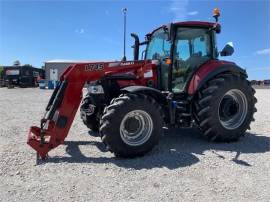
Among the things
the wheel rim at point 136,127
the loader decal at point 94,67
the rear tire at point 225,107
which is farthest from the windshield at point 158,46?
the wheel rim at point 136,127

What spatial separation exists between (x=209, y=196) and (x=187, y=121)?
9.71 feet

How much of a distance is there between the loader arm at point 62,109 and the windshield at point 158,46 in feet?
5.43

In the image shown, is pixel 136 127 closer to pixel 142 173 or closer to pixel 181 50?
pixel 142 173

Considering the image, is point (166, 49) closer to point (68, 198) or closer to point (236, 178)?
point (236, 178)

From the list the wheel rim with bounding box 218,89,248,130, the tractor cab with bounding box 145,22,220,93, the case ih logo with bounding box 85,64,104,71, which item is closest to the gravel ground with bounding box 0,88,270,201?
the wheel rim with bounding box 218,89,248,130

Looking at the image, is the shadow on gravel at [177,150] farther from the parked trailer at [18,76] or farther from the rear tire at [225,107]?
the parked trailer at [18,76]

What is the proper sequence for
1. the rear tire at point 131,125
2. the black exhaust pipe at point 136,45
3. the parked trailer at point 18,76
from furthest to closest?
the parked trailer at point 18,76, the black exhaust pipe at point 136,45, the rear tire at point 131,125

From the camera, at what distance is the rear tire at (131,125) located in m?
5.93

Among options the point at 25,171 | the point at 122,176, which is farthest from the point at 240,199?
the point at 25,171

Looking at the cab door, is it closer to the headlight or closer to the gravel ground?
the gravel ground

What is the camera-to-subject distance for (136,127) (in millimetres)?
6340

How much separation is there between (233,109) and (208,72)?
114cm

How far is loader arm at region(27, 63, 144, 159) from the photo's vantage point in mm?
5934

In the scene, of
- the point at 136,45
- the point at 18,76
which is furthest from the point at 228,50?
the point at 18,76
